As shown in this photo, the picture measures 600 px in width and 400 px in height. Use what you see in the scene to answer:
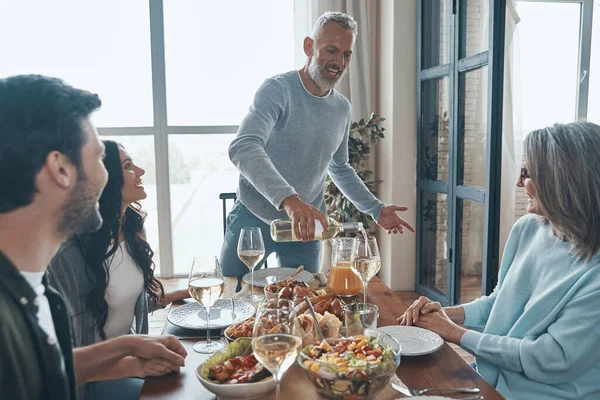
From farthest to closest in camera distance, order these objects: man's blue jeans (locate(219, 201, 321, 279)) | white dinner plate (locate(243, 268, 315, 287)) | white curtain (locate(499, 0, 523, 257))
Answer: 1. white curtain (locate(499, 0, 523, 257))
2. man's blue jeans (locate(219, 201, 321, 279))
3. white dinner plate (locate(243, 268, 315, 287))

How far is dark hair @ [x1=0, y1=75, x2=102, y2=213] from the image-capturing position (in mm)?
653

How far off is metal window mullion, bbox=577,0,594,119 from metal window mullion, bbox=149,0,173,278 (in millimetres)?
3369

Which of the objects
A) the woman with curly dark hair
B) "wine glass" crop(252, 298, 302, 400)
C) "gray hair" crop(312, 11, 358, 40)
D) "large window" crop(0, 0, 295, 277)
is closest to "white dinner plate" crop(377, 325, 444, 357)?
"wine glass" crop(252, 298, 302, 400)

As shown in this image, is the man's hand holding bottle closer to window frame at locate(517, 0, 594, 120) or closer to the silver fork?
the silver fork

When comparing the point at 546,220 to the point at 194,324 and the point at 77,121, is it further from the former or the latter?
the point at 77,121

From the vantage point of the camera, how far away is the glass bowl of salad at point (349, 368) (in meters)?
0.83

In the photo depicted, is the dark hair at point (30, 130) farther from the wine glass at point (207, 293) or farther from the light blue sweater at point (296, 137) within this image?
the light blue sweater at point (296, 137)

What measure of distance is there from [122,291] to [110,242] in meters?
0.15

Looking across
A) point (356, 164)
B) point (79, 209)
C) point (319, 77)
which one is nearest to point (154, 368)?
point (79, 209)

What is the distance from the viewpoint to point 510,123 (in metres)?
3.68

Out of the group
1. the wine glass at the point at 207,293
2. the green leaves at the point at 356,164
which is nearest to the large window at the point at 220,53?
the green leaves at the point at 356,164

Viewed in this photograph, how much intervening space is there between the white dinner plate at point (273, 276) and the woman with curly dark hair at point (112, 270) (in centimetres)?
24

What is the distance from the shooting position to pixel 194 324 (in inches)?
51.9

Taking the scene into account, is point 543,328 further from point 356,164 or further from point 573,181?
point 356,164
